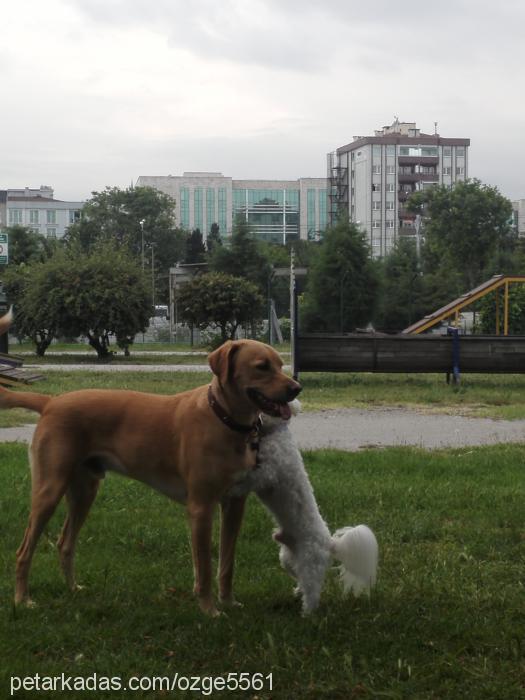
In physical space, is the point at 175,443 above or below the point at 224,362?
below

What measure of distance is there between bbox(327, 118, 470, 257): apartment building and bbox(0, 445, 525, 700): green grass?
125m

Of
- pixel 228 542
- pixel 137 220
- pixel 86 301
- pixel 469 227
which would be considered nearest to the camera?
pixel 228 542

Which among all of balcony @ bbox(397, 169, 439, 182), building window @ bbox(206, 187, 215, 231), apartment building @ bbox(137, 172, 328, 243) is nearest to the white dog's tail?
balcony @ bbox(397, 169, 439, 182)

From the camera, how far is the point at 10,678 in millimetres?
3854

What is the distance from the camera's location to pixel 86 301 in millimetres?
28609

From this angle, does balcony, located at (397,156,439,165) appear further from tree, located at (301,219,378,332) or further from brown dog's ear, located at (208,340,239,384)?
brown dog's ear, located at (208,340,239,384)

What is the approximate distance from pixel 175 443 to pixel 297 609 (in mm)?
1008

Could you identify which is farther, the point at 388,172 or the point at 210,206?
the point at 210,206

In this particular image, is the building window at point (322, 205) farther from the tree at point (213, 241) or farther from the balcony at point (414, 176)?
the tree at point (213, 241)

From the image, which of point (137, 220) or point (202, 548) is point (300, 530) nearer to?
point (202, 548)

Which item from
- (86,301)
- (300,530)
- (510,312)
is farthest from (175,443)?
(510,312)

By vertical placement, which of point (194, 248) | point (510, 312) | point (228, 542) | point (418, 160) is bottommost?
point (510, 312)

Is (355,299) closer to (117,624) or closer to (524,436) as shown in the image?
(524,436)

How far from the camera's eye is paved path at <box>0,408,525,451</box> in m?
10.8
